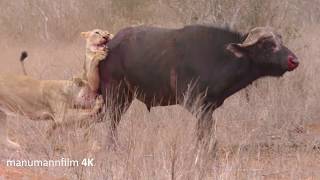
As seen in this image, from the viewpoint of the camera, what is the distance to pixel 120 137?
5738 mm

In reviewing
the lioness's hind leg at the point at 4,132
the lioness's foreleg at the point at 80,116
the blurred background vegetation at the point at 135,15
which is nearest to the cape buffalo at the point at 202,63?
the lioness's foreleg at the point at 80,116

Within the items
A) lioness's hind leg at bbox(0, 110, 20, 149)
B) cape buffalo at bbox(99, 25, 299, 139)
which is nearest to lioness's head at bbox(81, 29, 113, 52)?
cape buffalo at bbox(99, 25, 299, 139)

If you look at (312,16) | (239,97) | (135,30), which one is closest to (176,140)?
(135,30)

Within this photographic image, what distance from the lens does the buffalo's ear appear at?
6.75 meters

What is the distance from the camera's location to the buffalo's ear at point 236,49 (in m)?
6.75

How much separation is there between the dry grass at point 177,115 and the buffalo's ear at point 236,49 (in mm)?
788

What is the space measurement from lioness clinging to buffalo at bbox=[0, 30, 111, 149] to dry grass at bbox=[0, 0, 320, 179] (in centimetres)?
39

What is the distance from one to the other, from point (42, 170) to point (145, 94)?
2278 mm

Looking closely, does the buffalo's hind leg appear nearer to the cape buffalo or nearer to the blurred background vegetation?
the cape buffalo

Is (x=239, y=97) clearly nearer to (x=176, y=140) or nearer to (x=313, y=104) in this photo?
(x=313, y=104)

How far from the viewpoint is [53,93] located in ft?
24.7

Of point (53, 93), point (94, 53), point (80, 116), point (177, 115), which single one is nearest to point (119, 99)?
point (94, 53)

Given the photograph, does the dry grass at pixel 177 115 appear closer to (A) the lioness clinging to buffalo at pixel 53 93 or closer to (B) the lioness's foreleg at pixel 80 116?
(B) the lioness's foreleg at pixel 80 116

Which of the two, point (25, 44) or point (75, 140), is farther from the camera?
point (25, 44)
